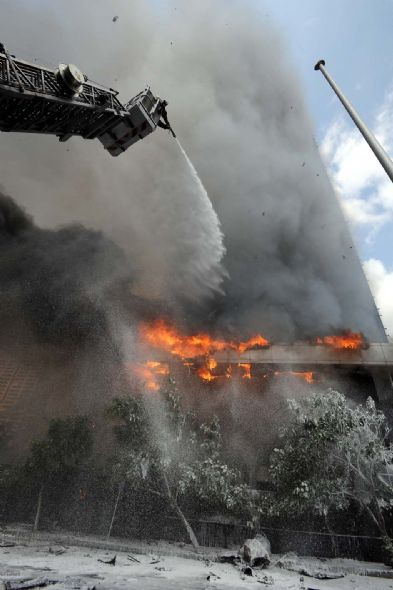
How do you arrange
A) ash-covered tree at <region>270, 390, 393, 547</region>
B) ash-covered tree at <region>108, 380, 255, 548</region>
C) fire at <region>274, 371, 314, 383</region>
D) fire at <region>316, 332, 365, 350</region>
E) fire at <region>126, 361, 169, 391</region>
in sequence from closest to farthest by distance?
ash-covered tree at <region>270, 390, 393, 547</region>
ash-covered tree at <region>108, 380, 255, 548</region>
fire at <region>126, 361, 169, 391</region>
fire at <region>274, 371, 314, 383</region>
fire at <region>316, 332, 365, 350</region>

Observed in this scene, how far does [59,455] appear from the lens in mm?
21016

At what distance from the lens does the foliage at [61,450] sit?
816 inches

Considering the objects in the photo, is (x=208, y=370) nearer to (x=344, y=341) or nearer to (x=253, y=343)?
(x=253, y=343)

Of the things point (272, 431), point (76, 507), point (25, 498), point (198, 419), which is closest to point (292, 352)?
point (272, 431)

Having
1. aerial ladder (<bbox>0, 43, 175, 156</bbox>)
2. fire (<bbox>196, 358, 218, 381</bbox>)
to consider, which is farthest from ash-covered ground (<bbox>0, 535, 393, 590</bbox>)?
fire (<bbox>196, 358, 218, 381</bbox>)

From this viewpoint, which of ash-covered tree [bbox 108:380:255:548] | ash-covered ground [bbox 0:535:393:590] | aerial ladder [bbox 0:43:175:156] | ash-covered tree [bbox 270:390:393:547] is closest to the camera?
aerial ladder [bbox 0:43:175:156]

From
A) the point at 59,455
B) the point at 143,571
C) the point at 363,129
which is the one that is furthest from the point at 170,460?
the point at 363,129

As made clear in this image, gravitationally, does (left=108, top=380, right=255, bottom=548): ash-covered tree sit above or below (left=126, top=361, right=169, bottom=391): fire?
below

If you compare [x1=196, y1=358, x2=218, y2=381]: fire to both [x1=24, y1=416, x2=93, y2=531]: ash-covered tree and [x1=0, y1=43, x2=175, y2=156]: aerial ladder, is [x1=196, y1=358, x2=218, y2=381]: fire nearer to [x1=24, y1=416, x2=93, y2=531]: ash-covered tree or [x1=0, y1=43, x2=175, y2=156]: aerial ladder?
[x1=24, y1=416, x2=93, y2=531]: ash-covered tree

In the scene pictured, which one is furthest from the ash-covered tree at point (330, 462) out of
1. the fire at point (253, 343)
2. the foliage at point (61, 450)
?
the fire at point (253, 343)

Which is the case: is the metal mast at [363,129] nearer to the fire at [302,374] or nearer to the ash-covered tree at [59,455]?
the ash-covered tree at [59,455]

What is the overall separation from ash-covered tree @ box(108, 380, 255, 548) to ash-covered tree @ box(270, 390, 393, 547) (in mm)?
2970

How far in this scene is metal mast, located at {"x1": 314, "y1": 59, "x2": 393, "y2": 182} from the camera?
717cm

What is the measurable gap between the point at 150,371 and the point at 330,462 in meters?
19.4
